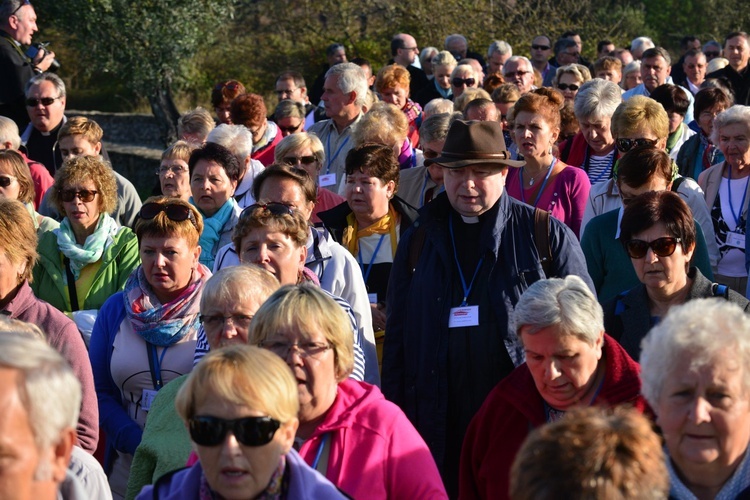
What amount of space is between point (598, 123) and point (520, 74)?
441cm

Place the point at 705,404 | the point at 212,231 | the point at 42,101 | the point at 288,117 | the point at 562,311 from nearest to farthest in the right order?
1. the point at 705,404
2. the point at 562,311
3. the point at 212,231
4. the point at 42,101
5. the point at 288,117

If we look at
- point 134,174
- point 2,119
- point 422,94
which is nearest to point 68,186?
point 2,119

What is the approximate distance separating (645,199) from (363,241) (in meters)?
1.80

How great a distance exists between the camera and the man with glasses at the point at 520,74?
11.7 m

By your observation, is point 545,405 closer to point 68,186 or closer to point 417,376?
point 417,376

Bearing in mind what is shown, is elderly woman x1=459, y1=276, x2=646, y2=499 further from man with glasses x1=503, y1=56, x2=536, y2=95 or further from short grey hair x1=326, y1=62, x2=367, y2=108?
man with glasses x1=503, y1=56, x2=536, y2=95

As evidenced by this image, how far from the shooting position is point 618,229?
18.6 ft

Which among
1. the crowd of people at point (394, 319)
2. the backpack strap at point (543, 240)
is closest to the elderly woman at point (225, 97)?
the crowd of people at point (394, 319)

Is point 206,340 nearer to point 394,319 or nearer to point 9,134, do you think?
point 394,319

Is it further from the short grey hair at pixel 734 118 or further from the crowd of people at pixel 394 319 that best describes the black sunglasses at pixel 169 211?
the short grey hair at pixel 734 118

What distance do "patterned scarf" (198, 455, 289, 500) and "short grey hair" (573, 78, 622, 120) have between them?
4.86m

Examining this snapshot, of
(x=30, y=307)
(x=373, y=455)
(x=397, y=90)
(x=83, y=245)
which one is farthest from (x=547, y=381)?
(x=397, y=90)

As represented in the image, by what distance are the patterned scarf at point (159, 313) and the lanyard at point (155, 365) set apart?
0.04m

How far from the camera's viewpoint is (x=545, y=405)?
13.1 ft
